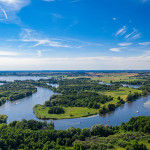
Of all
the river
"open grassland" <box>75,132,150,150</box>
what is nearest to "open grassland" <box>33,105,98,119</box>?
the river

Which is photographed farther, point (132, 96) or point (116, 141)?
point (132, 96)

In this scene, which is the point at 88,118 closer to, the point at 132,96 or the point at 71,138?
the point at 71,138

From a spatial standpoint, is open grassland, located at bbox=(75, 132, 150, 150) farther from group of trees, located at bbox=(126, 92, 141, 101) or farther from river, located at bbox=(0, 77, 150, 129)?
group of trees, located at bbox=(126, 92, 141, 101)

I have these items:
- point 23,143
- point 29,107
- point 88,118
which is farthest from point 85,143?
point 29,107

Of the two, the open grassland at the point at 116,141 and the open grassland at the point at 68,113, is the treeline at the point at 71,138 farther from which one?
the open grassland at the point at 68,113

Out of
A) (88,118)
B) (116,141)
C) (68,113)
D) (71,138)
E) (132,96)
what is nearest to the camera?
(116,141)

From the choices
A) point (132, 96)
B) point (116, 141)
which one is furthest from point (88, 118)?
point (132, 96)
